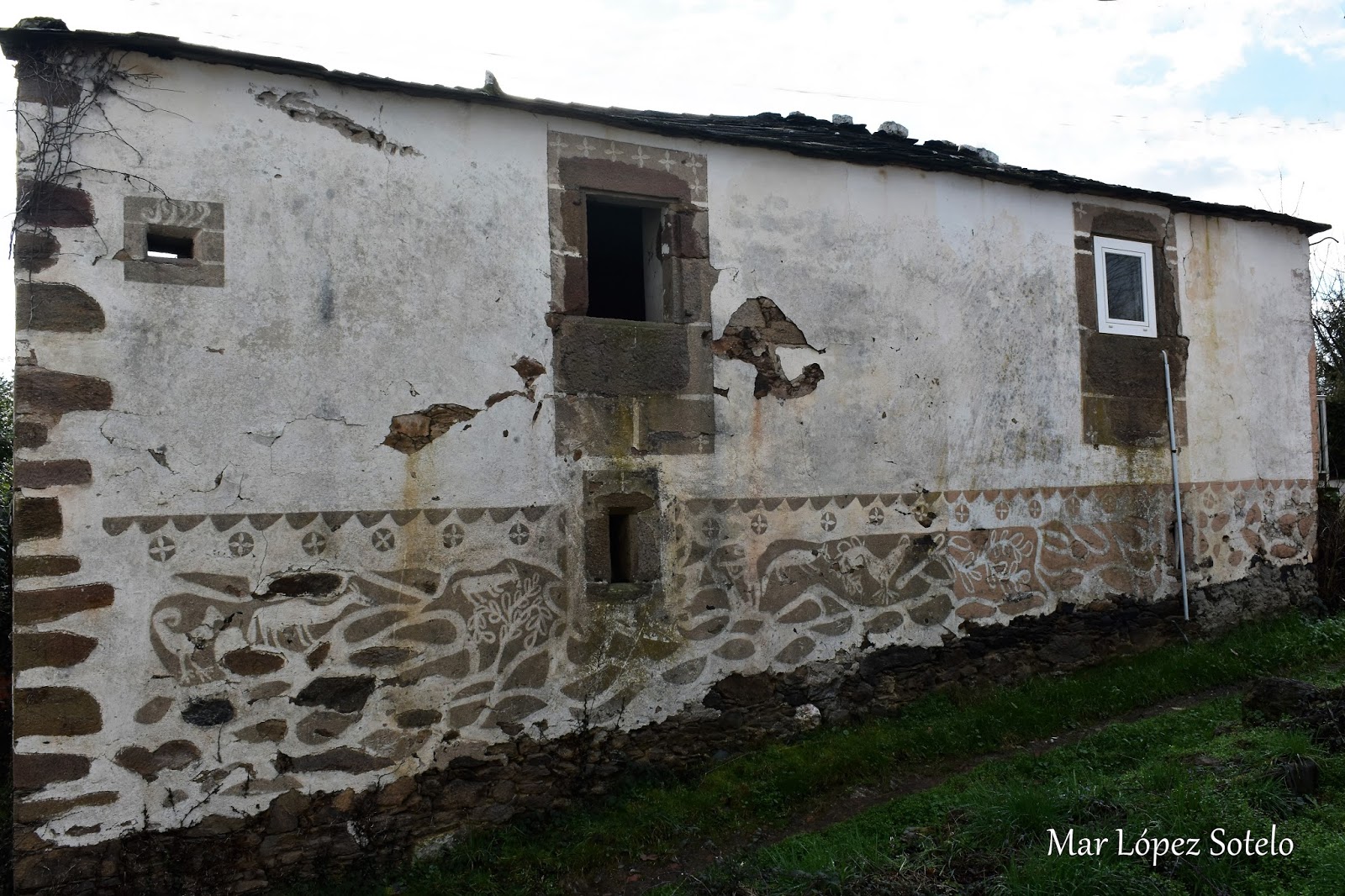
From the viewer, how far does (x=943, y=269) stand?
675 cm

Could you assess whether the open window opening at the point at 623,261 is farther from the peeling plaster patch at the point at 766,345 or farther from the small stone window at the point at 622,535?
the small stone window at the point at 622,535

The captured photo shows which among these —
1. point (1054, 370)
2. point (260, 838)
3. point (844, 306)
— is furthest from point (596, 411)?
point (1054, 370)

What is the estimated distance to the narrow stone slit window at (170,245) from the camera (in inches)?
184

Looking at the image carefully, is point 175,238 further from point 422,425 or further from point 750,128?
point 750,128

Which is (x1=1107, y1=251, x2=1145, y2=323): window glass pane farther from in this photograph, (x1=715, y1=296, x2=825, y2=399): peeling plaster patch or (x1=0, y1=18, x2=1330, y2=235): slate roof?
(x1=715, y1=296, x2=825, y2=399): peeling plaster patch

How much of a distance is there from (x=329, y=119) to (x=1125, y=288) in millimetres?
6167

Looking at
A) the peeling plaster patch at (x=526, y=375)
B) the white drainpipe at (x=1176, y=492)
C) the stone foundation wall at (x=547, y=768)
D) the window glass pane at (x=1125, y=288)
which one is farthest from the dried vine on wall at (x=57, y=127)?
the white drainpipe at (x=1176, y=492)

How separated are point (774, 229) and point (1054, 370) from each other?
2.60 meters

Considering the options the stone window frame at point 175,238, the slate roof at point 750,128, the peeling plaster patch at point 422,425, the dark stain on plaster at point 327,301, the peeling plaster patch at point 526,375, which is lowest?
the peeling plaster patch at point 422,425

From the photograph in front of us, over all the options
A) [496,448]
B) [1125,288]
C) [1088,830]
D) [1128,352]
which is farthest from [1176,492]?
[496,448]

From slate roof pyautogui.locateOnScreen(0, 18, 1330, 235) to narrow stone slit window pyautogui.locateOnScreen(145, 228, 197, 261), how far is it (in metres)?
0.91

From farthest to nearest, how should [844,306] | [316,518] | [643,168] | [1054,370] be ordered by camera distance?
[1054,370] → [844,306] → [643,168] → [316,518]

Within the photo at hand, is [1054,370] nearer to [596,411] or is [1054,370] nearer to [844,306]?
[844,306]

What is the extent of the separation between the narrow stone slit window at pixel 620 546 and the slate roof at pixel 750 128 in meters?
2.43
